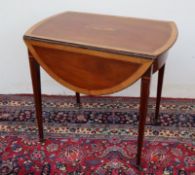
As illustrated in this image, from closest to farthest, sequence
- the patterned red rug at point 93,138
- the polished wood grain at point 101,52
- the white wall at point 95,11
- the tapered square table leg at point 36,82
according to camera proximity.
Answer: the polished wood grain at point 101,52
the tapered square table leg at point 36,82
the patterned red rug at point 93,138
the white wall at point 95,11

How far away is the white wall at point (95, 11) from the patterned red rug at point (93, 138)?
0.10 metres

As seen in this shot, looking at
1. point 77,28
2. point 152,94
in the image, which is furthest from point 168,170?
point 77,28

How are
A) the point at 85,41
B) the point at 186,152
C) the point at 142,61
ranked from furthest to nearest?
the point at 186,152 → the point at 85,41 → the point at 142,61

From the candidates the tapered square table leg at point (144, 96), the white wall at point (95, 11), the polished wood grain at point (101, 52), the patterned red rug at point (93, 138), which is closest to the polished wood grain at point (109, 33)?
the polished wood grain at point (101, 52)

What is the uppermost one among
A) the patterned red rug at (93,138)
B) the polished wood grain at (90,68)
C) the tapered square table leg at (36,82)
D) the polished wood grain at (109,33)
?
the polished wood grain at (109,33)

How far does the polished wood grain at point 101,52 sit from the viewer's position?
1.22 metres

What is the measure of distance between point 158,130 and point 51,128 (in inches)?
27.9

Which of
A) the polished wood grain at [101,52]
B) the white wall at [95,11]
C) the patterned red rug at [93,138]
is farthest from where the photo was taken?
the white wall at [95,11]

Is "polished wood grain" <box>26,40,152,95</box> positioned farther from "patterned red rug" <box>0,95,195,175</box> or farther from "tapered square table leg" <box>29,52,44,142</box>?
"patterned red rug" <box>0,95,195,175</box>

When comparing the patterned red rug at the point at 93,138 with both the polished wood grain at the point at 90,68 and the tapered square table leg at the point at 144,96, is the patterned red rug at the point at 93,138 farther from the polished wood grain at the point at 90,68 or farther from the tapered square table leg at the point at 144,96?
the polished wood grain at the point at 90,68

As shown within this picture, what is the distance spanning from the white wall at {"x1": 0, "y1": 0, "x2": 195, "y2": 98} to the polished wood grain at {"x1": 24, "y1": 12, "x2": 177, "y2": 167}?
1.26ft

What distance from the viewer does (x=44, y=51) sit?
137cm

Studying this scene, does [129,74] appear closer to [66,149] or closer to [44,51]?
[44,51]

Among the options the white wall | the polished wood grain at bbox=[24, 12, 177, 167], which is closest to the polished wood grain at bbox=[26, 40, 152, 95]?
the polished wood grain at bbox=[24, 12, 177, 167]
